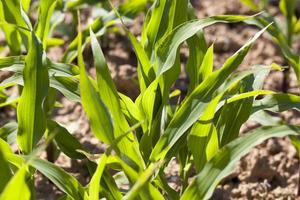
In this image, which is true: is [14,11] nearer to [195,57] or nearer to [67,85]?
[67,85]

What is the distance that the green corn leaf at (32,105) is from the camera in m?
1.50

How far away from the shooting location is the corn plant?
1354mm

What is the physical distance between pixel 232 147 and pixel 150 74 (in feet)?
1.04

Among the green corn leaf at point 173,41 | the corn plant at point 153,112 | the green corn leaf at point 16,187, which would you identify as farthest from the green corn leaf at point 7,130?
the green corn leaf at point 16,187

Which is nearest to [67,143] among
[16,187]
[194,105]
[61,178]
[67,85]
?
[67,85]

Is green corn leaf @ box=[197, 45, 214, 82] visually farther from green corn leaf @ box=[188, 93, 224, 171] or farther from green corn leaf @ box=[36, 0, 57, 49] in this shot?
green corn leaf @ box=[36, 0, 57, 49]

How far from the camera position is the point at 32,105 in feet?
4.95

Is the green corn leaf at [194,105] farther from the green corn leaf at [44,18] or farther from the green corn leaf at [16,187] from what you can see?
the green corn leaf at [44,18]

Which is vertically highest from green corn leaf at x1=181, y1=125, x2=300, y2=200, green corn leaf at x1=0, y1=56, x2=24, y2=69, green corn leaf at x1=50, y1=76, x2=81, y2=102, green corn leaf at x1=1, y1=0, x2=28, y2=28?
green corn leaf at x1=1, y1=0, x2=28, y2=28

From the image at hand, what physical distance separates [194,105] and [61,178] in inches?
13.3

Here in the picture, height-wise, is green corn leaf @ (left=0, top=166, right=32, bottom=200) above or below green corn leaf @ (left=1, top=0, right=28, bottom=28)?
below

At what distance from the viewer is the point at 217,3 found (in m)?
2.88

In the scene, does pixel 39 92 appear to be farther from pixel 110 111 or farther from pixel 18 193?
pixel 18 193

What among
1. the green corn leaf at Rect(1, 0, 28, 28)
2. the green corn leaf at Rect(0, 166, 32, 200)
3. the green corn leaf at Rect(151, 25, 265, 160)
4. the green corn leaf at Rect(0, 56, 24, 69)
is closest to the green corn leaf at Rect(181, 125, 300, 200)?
the green corn leaf at Rect(151, 25, 265, 160)
